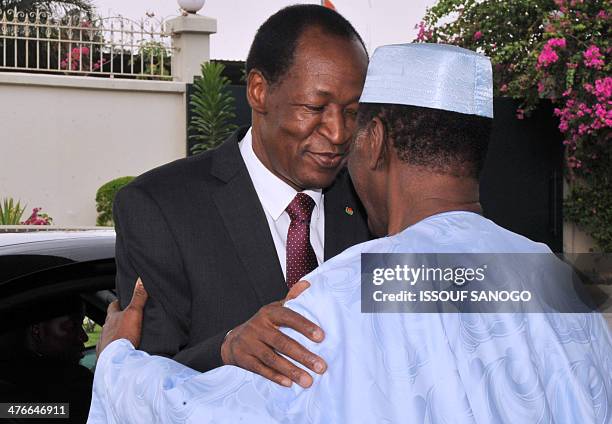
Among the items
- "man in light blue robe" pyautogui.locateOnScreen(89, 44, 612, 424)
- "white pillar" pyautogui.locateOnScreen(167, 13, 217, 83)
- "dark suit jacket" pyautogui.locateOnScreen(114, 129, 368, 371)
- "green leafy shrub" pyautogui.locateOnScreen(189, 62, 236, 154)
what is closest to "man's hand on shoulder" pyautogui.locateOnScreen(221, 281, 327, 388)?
"man in light blue robe" pyautogui.locateOnScreen(89, 44, 612, 424)

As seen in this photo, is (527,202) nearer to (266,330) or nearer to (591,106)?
(591,106)

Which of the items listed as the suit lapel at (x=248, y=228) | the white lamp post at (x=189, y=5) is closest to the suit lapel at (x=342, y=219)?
the suit lapel at (x=248, y=228)

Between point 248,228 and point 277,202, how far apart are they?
0.14 meters

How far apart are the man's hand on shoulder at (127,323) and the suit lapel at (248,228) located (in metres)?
0.28

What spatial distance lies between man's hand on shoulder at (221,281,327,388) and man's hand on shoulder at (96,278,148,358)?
398 mm

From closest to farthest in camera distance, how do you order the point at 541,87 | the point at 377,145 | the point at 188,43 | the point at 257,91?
the point at 377,145
the point at 257,91
the point at 541,87
the point at 188,43

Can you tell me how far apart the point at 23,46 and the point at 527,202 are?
591 cm

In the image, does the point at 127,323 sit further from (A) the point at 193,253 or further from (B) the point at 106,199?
(B) the point at 106,199

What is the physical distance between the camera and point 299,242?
2584 millimetres

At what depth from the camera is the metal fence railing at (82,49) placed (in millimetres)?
11922

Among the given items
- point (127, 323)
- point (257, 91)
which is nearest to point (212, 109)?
point (257, 91)

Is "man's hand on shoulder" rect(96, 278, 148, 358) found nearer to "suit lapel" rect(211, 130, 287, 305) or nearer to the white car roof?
"suit lapel" rect(211, 130, 287, 305)

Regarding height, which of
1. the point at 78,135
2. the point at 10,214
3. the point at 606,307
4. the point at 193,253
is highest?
the point at 193,253

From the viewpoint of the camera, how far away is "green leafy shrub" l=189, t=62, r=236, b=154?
38.7ft
